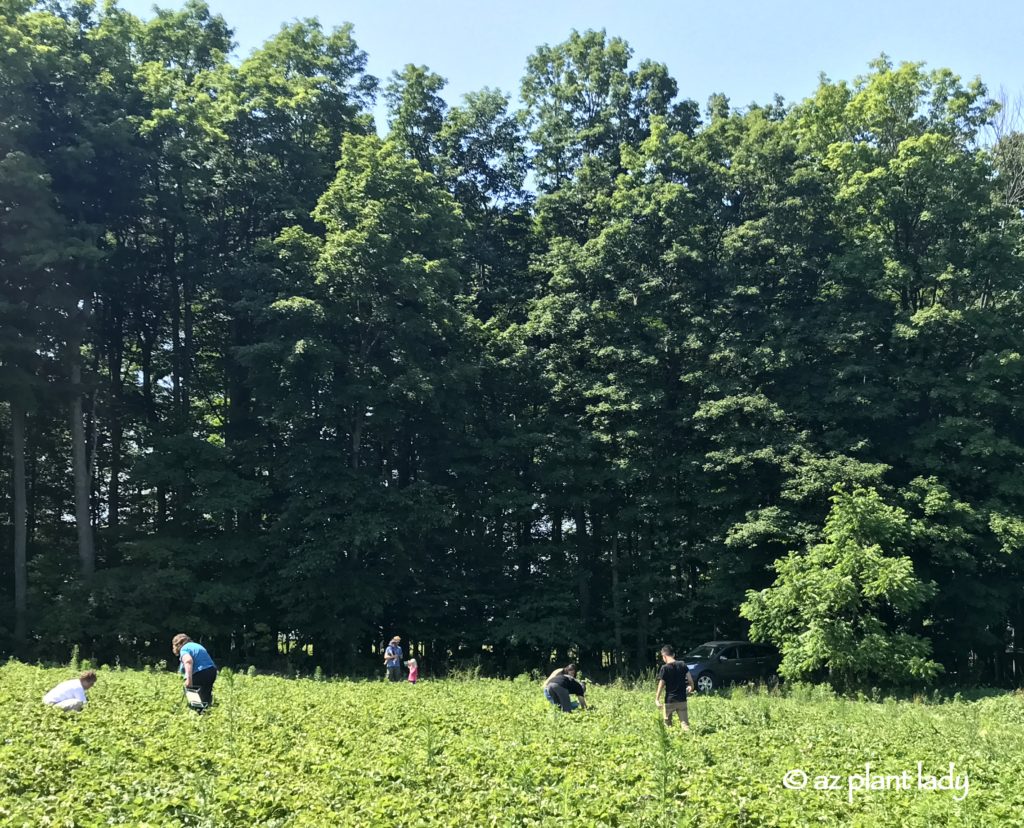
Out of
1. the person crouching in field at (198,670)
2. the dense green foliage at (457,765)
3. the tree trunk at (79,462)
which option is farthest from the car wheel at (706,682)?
the tree trunk at (79,462)

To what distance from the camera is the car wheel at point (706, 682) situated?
25.2 metres

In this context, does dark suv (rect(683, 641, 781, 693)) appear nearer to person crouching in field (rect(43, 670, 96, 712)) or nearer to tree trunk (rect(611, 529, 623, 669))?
tree trunk (rect(611, 529, 623, 669))

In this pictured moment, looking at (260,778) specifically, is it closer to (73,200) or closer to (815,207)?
(73,200)

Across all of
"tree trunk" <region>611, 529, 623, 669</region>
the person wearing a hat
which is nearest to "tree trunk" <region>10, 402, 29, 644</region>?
the person wearing a hat

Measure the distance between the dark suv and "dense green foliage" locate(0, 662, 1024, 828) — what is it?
12.2 metres

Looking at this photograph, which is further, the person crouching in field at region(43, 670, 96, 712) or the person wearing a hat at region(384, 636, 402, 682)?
the person wearing a hat at region(384, 636, 402, 682)

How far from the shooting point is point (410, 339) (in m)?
29.8

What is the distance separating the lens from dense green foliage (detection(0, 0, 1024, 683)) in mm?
27359

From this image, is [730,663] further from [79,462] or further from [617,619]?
[79,462]

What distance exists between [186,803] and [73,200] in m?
27.8

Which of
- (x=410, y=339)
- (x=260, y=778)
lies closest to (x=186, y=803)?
(x=260, y=778)

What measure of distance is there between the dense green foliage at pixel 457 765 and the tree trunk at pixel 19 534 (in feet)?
49.6

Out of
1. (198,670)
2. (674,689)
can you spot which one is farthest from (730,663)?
(198,670)

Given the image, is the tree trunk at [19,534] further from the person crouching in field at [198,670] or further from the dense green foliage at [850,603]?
the dense green foliage at [850,603]
